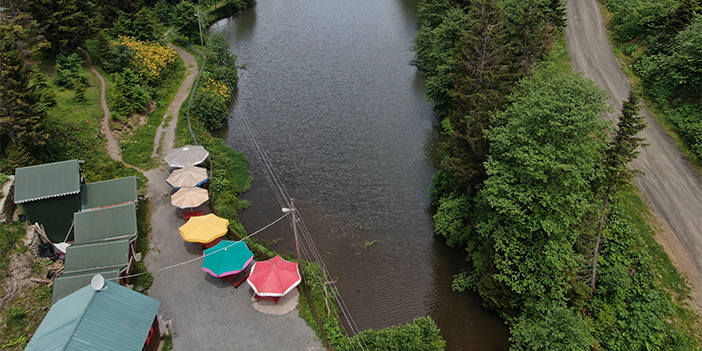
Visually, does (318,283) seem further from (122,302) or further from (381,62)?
(381,62)

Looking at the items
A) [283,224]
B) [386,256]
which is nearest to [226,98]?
[283,224]

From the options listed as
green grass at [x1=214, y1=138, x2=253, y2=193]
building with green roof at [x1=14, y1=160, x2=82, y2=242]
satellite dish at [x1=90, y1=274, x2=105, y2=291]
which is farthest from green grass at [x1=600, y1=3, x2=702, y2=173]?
building with green roof at [x1=14, y1=160, x2=82, y2=242]

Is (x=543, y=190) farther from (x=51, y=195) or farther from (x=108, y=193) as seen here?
(x=51, y=195)

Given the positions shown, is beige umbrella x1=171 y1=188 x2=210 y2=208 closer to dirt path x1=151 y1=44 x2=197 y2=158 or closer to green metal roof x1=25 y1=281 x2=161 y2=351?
dirt path x1=151 y1=44 x2=197 y2=158

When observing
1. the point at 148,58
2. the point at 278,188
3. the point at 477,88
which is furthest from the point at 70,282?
the point at 148,58

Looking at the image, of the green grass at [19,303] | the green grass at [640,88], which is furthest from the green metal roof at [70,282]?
the green grass at [640,88]

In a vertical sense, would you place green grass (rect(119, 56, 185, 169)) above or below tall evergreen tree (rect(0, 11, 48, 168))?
below
